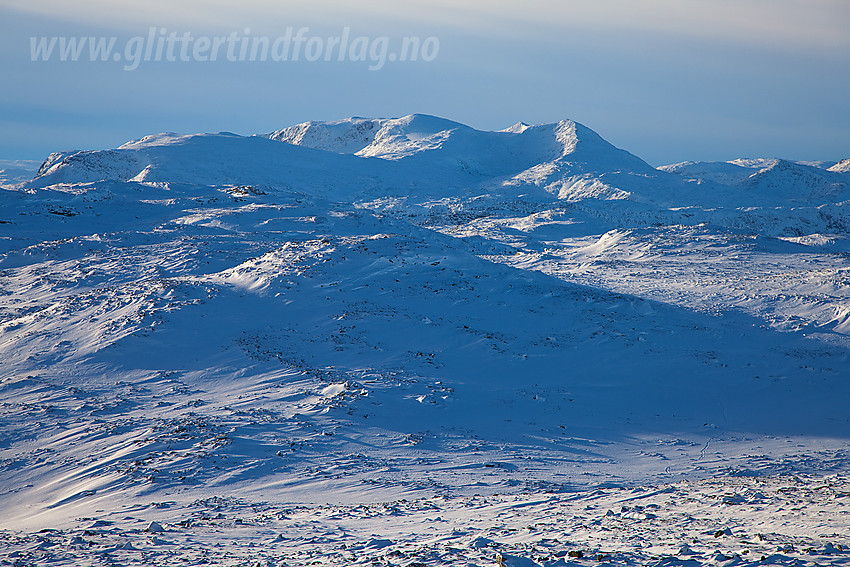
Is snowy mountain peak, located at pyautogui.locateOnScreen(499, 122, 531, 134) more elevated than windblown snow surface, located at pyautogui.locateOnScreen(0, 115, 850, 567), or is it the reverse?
snowy mountain peak, located at pyautogui.locateOnScreen(499, 122, 531, 134)

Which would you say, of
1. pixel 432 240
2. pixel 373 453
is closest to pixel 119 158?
pixel 432 240

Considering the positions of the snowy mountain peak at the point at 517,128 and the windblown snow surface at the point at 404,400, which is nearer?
the windblown snow surface at the point at 404,400

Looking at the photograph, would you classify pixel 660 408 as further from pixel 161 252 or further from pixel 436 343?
pixel 161 252

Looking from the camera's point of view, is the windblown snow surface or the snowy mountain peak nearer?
the windblown snow surface

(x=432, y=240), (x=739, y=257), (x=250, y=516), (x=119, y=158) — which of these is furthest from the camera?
(x=119, y=158)

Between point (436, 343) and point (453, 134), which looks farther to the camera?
point (453, 134)

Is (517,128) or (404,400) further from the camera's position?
(517,128)

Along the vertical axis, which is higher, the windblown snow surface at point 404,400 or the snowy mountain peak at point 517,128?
the snowy mountain peak at point 517,128

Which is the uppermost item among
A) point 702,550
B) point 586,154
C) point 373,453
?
point 586,154
